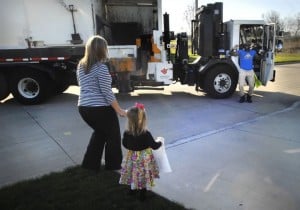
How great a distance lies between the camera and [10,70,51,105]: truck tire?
29.9 feet

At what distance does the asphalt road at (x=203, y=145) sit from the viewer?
3912 mm

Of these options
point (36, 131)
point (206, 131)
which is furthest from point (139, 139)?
point (36, 131)

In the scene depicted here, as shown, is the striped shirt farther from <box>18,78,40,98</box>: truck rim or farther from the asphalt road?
<box>18,78,40,98</box>: truck rim

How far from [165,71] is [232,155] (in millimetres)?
4933

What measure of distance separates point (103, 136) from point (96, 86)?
729mm

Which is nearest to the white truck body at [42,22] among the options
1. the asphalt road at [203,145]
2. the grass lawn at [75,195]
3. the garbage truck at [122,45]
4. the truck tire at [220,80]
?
the garbage truck at [122,45]

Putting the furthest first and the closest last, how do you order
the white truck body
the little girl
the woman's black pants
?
1. the white truck body
2. the woman's black pants
3. the little girl

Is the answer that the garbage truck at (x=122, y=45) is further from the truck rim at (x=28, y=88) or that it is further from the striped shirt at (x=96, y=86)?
the striped shirt at (x=96, y=86)

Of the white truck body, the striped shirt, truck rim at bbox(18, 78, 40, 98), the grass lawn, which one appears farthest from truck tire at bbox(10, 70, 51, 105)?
the striped shirt

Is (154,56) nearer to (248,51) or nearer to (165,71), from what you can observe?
(165,71)

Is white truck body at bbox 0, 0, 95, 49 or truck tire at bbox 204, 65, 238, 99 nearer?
white truck body at bbox 0, 0, 95, 49

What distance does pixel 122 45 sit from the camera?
9352 millimetres

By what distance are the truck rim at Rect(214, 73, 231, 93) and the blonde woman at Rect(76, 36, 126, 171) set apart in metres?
5.95

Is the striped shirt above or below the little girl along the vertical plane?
above
